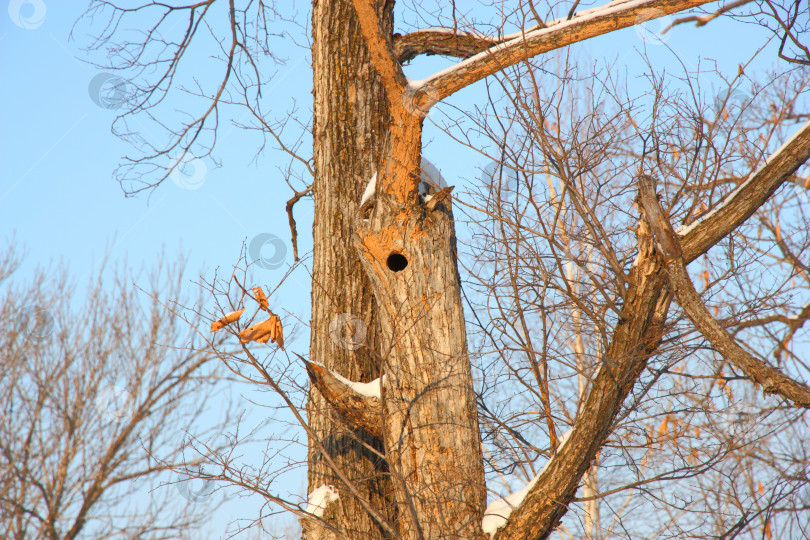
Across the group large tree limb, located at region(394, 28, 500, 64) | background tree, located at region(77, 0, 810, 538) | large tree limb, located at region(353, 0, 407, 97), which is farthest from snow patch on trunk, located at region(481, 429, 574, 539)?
large tree limb, located at region(394, 28, 500, 64)

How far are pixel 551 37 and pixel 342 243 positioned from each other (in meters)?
1.75

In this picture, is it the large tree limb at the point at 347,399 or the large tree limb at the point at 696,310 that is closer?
the large tree limb at the point at 696,310

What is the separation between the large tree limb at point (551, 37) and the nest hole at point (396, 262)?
0.99m

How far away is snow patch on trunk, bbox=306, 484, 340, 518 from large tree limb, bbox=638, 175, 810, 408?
6.80 ft

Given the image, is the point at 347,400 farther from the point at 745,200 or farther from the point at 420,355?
the point at 745,200

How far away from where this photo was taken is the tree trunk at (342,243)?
348 centimetres

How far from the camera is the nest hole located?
10.8ft

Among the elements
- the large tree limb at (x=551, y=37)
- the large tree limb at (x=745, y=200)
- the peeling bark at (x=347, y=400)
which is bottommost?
the peeling bark at (x=347, y=400)

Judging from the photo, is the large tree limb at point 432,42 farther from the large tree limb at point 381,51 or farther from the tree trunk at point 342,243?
the large tree limb at point 381,51

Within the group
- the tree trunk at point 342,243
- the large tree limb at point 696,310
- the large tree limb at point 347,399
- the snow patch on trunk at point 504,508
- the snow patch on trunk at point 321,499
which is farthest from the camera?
the tree trunk at point 342,243

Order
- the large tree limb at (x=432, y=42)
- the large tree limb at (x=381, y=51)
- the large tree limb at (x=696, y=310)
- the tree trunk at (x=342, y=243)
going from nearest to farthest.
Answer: the large tree limb at (x=696, y=310)
the large tree limb at (x=381, y=51)
the tree trunk at (x=342, y=243)
the large tree limb at (x=432, y=42)

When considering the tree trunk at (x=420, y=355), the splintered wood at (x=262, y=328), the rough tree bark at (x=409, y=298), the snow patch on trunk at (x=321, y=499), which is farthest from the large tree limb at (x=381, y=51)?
the snow patch on trunk at (x=321, y=499)

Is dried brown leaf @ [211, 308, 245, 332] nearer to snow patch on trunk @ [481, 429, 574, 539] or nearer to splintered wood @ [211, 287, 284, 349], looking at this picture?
splintered wood @ [211, 287, 284, 349]

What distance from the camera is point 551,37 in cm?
359
